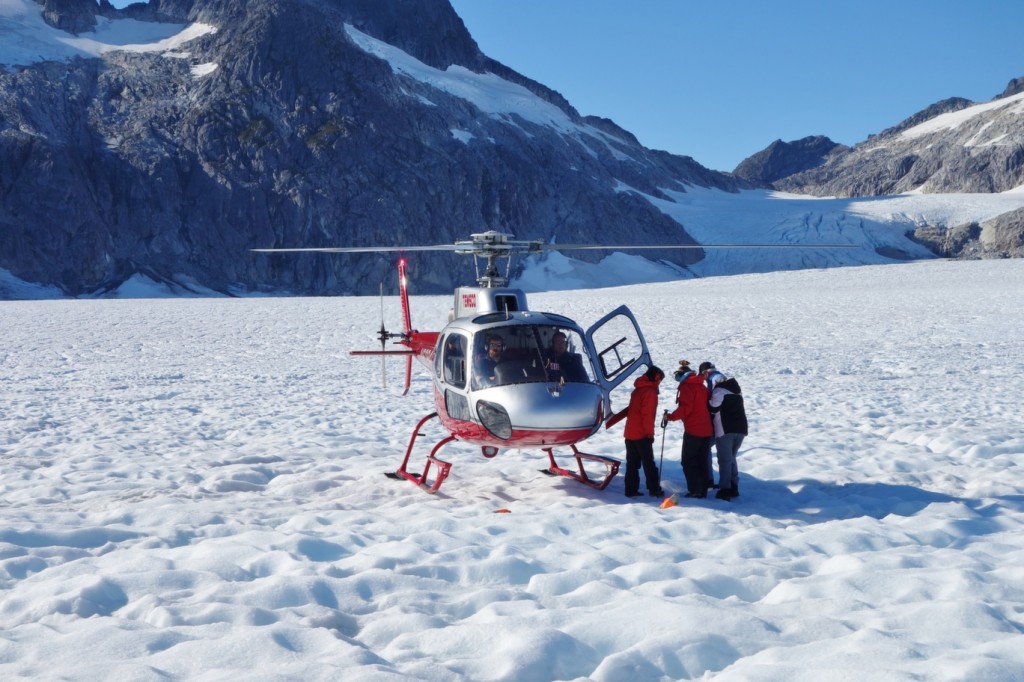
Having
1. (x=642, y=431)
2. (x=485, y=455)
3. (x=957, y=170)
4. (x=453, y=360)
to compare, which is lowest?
(x=485, y=455)

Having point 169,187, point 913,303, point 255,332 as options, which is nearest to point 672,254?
point 169,187

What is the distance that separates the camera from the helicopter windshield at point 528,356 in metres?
8.71

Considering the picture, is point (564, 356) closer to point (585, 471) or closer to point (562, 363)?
point (562, 363)

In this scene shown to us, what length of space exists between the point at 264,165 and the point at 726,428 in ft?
282

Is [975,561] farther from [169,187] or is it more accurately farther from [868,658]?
[169,187]

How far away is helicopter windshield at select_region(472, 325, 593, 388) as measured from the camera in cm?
871

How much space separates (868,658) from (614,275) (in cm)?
8350

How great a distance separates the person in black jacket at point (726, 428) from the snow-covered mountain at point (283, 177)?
7225 centimetres

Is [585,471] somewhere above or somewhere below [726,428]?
below

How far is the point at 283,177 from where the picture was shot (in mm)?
87625

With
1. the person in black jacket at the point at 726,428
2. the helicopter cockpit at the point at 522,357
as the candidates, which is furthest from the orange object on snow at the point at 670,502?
the helicopter cockpit at the point at 522,357

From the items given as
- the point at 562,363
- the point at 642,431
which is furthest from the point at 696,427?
the point at 562,363

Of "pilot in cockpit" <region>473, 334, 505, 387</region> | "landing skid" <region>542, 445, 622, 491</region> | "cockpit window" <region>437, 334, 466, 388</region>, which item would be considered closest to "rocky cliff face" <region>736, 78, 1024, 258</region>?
"landing skid" <region>542, 445, 622, 491</region>

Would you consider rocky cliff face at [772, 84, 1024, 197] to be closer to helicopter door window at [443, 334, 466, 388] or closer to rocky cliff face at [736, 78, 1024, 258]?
rocky cliff face at [736, 78, 1024, 258]
